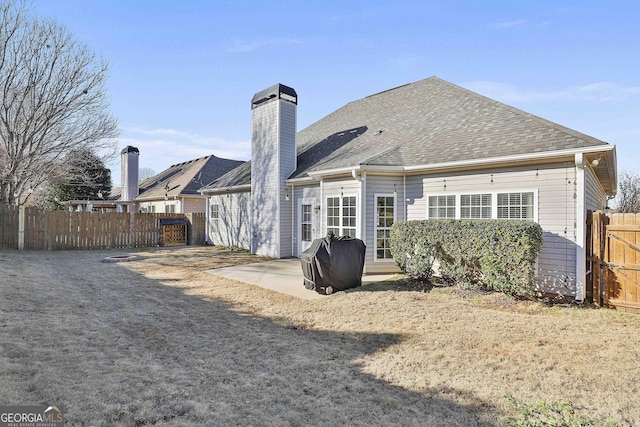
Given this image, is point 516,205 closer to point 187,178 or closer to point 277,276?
point 277,276

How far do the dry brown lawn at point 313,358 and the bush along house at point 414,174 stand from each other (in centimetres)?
216

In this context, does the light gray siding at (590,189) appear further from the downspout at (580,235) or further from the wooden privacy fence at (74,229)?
the wooden privacy fence at (74,229)

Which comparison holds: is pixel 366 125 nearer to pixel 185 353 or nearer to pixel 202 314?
pixel 202 314

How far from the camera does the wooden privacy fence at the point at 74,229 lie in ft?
46.0

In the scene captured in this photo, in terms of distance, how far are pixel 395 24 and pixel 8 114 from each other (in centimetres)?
1664

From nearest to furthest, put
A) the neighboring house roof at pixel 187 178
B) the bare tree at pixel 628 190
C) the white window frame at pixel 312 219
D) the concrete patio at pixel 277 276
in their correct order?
the concrete patio at pixel 277 276
the white window frame at pixel 312 219
the neighboring house roof at pixel 187 178
the bare tree at pixel 628 190

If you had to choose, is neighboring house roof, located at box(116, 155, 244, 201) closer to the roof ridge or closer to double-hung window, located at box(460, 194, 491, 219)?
the roof ridge

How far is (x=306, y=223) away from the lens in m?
12.8

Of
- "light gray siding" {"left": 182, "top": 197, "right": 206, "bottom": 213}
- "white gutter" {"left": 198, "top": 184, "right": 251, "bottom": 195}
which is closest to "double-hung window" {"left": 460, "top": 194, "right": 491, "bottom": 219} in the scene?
"white gutter" {"left": 198, "top": 184, "right": 251, "bottom": 195}

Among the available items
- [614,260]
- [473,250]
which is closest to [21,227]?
[473,250]

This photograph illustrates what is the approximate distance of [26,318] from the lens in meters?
4.96

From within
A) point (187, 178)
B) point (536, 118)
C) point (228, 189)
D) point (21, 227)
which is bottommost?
point (21, 227)

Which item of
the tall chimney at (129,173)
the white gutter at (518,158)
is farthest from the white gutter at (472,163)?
the tall chimney at (129,173)

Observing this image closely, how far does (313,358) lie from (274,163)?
1004 centimetres
